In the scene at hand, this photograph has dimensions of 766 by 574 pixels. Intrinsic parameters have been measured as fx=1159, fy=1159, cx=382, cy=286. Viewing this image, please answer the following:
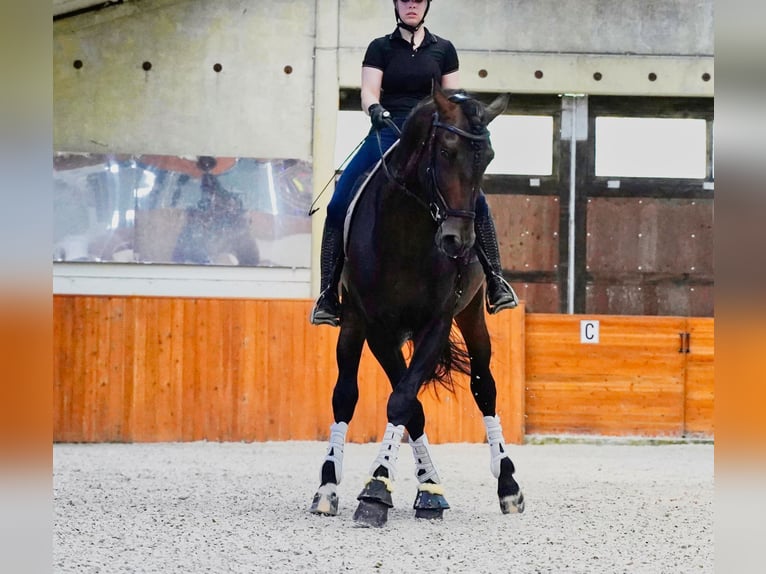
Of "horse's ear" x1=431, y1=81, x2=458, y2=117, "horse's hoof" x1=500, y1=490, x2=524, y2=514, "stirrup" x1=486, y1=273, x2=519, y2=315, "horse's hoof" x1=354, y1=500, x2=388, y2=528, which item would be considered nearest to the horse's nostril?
"horse's ear" x1=431, y1=81, x2=458, y2=117

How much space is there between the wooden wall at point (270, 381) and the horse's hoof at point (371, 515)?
690 cm

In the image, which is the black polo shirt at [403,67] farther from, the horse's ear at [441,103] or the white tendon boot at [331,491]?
the white tendon boot at [331,491]

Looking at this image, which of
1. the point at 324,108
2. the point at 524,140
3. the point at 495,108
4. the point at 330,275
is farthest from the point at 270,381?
the point at 495,108

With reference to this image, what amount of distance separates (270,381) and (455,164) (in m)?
7.79

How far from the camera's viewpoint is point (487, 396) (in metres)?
6.86

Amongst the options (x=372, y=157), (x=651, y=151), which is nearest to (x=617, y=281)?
(x=651, y=151)

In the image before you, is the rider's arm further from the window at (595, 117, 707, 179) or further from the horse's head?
the window at (595, 117, 707, 179)

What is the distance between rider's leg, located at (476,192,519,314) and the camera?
21.2ft

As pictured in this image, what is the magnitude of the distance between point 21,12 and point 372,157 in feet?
16.8

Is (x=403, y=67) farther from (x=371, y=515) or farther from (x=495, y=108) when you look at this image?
(x=371, y=515)

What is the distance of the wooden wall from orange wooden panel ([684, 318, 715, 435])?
0.07 feet

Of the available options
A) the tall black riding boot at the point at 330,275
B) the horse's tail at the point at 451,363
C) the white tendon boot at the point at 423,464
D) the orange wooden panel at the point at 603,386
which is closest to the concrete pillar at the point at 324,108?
the orange wooden panel at the point at 603,386

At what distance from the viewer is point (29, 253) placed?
4.92ft

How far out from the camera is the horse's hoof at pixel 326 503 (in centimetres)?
624
